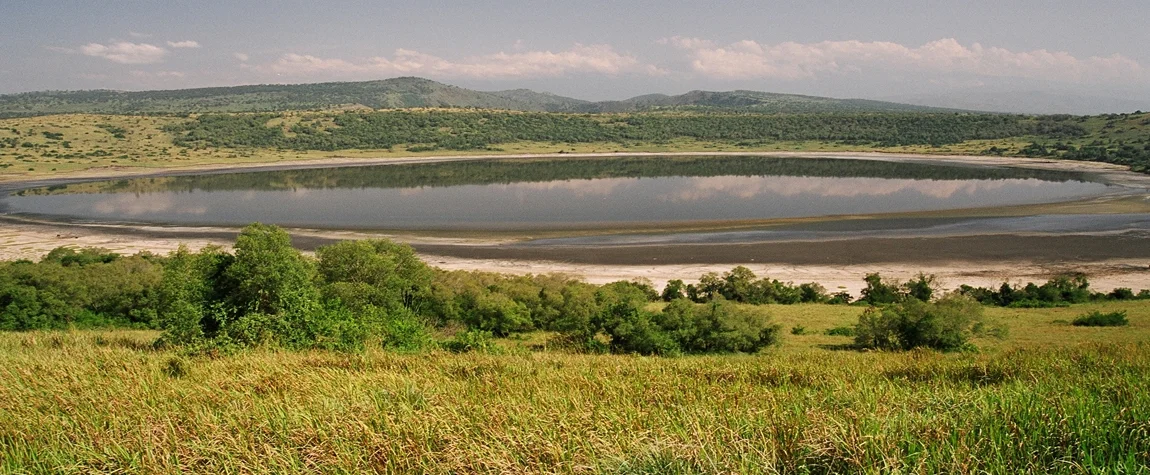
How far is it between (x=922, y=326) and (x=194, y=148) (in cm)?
14479

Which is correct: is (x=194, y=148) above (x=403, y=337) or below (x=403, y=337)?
above

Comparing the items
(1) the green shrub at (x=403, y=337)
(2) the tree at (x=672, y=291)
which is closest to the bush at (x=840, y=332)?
(2) the tree at (x=672, y=291)

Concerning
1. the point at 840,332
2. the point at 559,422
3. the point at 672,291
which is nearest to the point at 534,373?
the point at 559,422

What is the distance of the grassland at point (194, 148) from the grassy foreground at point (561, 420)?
11773cm

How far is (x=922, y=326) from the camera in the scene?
20.7 m

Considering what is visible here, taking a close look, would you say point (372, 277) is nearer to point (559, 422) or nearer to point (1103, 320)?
point (559, 422)

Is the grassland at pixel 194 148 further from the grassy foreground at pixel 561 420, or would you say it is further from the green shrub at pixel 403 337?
the grassy foreground at pixel 561 420

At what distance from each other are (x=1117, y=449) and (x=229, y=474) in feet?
17.0

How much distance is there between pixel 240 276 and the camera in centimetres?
1445

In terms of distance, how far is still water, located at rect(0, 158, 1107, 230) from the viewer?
62.4 m

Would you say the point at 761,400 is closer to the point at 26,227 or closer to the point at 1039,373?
the point at 1039,373

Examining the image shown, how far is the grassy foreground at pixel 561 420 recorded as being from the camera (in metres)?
3.84

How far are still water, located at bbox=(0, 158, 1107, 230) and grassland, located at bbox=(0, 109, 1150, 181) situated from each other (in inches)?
830

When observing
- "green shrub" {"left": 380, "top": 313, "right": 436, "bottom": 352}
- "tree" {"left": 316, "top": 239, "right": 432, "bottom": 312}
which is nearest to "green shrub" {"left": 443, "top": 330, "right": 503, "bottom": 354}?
"green shrub" {"left": 380, "top": 313, "right": 436, "bottom": 352}
